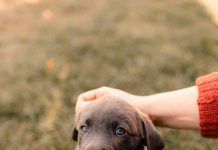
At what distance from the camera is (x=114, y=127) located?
413 centimetres

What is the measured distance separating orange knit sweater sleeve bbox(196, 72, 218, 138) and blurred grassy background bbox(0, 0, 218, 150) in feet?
3.45

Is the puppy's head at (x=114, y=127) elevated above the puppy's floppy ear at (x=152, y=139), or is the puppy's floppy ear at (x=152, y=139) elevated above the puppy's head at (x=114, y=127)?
the puppy's head at (x=114, y=127)

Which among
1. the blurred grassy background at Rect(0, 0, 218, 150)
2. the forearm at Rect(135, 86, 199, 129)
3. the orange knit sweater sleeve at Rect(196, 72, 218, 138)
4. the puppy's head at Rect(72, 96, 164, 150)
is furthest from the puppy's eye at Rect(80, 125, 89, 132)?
the blurred grassy background at Rect(0, 0, 218, 150)

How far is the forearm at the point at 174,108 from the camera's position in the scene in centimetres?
477

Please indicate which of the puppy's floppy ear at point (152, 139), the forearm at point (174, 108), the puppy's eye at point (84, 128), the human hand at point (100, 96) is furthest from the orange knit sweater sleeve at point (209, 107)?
the puppy's eye at point (84, 128)

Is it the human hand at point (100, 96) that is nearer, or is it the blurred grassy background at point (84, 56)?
the human hand at point (100, 96)

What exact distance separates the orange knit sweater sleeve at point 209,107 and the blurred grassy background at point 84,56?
3.45 ft

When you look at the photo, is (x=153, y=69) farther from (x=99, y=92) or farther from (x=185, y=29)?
(x=99, y=92)

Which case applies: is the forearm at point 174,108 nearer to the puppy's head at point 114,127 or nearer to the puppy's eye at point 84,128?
the puppy's head at point 114,127

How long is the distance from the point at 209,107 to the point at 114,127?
860 millimetres

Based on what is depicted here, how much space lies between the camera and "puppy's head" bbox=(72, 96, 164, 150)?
161 inches

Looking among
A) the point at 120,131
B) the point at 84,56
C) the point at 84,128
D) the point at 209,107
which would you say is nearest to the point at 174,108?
the point at 209,107

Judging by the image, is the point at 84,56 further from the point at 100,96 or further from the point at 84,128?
the point at 84,128

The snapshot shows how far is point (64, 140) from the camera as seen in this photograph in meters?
5.59
